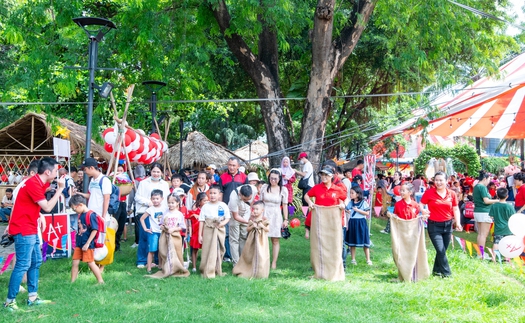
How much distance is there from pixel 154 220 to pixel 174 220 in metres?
0.42

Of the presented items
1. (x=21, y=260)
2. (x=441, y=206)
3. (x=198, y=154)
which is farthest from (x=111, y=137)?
(x=198, y=154)

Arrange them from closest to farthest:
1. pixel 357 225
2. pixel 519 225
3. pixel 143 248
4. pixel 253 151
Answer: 1. pixel 519 225
2. pixel 143 248
3. pixel 357 225
4. pixel 253 151

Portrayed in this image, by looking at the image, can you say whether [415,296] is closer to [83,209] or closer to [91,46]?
[83,209]

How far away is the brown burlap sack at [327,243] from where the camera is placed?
677 cm

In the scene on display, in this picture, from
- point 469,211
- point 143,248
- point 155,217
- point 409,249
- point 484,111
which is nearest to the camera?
point 409,249

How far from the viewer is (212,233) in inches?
271

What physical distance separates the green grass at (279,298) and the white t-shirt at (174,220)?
76cm

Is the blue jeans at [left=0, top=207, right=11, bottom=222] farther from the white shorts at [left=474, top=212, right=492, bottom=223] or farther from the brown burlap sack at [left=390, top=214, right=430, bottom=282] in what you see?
the white shorts at [left=474, top=212, right=492, bottom=223]

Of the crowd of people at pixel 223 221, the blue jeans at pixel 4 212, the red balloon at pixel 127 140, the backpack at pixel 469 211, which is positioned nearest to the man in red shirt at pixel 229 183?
the crowd of people at pixel 223 221

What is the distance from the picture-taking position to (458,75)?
1450 cm

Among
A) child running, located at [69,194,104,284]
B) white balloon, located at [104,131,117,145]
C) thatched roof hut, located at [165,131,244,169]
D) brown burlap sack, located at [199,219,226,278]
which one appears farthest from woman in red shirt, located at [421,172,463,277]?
thatched roof hut, located at [165,131,244,169]

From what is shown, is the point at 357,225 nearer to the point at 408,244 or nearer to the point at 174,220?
the point at 408,244

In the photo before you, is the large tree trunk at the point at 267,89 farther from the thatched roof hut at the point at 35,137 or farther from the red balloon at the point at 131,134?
the thatched roof hut at the point at 35,137

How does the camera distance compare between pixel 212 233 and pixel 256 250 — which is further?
pixel 212 233
